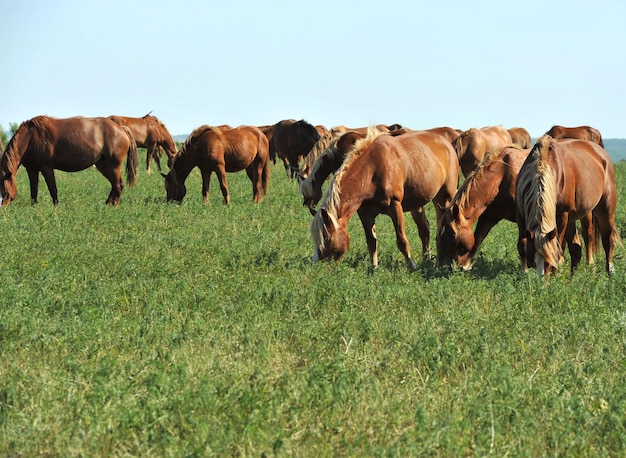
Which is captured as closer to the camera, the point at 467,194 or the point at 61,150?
the point at 467,194

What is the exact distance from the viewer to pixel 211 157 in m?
18.8

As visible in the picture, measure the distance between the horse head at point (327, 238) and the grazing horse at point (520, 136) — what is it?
79.0ft

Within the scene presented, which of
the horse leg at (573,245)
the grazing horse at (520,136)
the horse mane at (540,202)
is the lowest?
the grazing horse at (520,136)

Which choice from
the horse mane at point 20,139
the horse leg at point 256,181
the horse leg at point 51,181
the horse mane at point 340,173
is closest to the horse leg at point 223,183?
the horse leg at point 256,181

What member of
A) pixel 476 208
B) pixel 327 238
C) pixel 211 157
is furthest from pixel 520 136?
pixel 327 238

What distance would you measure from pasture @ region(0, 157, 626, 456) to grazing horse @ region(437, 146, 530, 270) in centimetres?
35

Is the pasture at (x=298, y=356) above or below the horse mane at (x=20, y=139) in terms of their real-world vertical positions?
below

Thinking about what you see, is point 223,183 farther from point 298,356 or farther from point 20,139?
point 298,356

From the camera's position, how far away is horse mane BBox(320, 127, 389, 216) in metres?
10.1

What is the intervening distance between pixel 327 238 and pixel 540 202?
8.00ft

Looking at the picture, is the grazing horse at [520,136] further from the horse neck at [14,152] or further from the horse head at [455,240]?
the horse head at [455,240]

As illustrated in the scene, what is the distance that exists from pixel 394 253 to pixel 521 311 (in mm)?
4521

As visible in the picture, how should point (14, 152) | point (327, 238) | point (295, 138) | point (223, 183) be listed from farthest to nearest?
point (295, 138) < point (223, 183) < point (14, 152) < point (327, 238)

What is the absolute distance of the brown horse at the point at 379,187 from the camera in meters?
9.96
